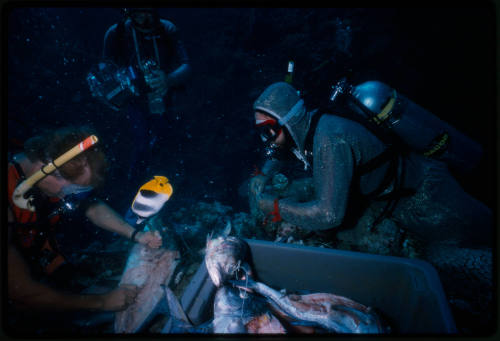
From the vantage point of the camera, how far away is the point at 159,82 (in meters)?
3.96

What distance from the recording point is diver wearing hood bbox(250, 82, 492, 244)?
6.76 feet

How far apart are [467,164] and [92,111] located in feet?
39.1

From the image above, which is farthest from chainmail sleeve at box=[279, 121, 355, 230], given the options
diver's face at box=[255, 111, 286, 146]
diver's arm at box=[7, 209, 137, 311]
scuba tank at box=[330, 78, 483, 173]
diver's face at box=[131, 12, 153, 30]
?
diver's face at box=[131, 12, 153, 30]

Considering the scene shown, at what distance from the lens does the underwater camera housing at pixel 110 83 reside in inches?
137

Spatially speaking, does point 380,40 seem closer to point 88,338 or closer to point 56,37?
point 88,338

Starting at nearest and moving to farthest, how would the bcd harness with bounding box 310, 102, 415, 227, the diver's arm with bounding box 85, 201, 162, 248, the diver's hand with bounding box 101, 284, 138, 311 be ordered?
the diver's hand with bounding box 101, 284, 138, 311 → the bcd harness with bounding box 310, 102, 415, 227 → the diver's arm with bounding box 85, 201, 162, 248

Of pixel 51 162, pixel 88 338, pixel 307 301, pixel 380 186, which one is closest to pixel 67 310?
pixel 88 338

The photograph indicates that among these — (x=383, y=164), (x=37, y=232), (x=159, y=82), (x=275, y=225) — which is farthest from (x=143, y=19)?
(x=383, y=164)

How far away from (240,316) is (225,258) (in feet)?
1.58

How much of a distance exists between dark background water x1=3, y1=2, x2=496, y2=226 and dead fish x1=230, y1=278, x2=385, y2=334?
4.49 meters

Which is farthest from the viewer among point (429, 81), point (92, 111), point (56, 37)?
point (56, 37)

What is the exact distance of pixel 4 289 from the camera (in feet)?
5.58

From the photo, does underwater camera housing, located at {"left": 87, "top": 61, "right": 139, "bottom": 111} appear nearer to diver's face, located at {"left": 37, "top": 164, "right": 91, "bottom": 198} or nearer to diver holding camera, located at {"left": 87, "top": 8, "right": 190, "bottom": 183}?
diver holding camera, located at {"left": 87, "top": 8, "right": 190, "bottom": 183}

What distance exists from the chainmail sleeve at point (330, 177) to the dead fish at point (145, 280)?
6.43ft
